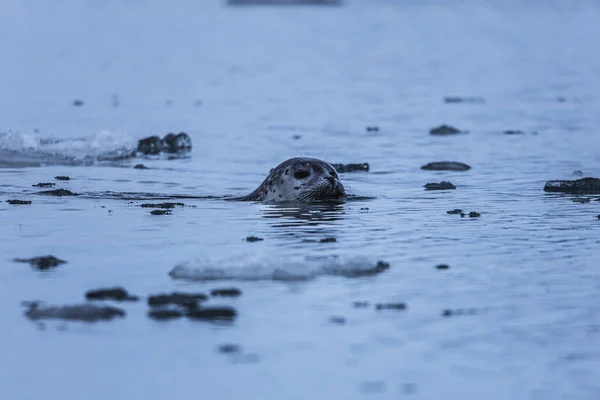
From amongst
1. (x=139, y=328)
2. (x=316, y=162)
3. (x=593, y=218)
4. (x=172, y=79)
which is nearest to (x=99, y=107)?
(x=172, y=79)

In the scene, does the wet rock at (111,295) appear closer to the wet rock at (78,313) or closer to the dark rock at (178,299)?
the dark rock at (178,299)

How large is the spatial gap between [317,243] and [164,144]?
448 inches

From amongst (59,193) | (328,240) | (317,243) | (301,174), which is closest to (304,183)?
(301,174)

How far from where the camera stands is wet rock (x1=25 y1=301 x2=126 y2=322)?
10367mm

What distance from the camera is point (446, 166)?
21797mm

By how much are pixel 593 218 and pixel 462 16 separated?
86.7 meters

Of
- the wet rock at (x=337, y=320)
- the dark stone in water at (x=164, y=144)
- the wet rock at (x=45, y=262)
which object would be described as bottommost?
the wet rock at (x=337, y=320)

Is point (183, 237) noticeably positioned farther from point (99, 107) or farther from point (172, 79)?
point (172, 79)

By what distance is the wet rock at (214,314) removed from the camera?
1038 centimetres

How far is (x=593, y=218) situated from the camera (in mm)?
15602

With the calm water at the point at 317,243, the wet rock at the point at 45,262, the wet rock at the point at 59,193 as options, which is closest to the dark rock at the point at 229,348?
the calm water at the point at 317,243

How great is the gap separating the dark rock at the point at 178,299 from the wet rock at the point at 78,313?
12.4 inches

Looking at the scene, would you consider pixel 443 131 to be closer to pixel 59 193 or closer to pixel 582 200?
pixel 582 200

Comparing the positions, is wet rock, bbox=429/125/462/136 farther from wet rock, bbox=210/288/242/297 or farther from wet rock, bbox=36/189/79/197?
wet rock, bbox=210/288/242/297
